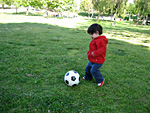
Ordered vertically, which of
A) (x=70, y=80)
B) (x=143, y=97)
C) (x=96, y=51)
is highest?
(x=96, y=51)

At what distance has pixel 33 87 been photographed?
3.53 meters

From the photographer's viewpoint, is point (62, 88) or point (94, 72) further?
point (94, 72)

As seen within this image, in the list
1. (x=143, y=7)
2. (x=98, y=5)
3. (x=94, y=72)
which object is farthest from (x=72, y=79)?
(x=143, y=7)

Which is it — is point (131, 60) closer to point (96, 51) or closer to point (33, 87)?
point (96, 51)

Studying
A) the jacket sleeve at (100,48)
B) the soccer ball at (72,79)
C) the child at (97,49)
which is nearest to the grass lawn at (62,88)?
the soccer ball at (72,79)

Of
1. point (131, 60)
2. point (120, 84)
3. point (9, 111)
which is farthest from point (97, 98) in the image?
point (131, 60)

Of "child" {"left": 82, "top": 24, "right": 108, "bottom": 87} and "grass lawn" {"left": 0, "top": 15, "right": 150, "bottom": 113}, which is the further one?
"child" {"left": 82, "top": 24, "right": 108, "bottom": 87}

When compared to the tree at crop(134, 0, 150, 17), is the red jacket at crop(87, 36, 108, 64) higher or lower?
lower

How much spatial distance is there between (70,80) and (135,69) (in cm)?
296

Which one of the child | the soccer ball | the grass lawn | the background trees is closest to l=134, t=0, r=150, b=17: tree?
the background trees

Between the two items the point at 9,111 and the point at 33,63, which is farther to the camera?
the point at 33,63

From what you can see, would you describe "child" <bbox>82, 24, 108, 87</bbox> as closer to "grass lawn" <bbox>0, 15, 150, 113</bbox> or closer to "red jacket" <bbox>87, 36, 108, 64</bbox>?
"red jacket" <bbox>87, 36, 108, 64</bbox>

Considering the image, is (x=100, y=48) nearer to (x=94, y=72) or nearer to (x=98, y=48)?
(x=98, y=48)

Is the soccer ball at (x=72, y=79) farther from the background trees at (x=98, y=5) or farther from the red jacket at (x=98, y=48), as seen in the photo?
the background trees at (x=98, y=5)
